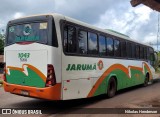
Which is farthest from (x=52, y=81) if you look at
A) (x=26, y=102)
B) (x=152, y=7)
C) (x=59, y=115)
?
(x=152, y=7)

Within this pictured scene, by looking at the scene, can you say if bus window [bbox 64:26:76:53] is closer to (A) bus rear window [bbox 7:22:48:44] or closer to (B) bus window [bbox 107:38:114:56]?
(A) bus rear window [bbox 7:22:48:44]

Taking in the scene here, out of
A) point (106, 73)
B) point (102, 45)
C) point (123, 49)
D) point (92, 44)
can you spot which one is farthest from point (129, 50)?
point (92, 44)

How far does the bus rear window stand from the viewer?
8539 mm

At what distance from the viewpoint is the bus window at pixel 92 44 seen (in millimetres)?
10512

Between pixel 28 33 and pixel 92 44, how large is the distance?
285 centimetres

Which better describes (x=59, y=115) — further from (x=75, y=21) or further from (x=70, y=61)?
(x=75, y=21)

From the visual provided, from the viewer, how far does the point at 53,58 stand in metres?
8.26

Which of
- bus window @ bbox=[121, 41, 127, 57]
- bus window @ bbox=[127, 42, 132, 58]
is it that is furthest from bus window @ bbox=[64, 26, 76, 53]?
bus window @ bbox=[127, 42, 132, 58]

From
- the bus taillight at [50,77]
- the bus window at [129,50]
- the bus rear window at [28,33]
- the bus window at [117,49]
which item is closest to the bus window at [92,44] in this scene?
the bus window at [117,49]

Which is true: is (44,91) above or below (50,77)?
below

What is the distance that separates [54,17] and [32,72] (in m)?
1.87

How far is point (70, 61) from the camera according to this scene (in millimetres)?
9016

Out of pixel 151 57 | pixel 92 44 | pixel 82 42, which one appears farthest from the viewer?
pixel 151 57

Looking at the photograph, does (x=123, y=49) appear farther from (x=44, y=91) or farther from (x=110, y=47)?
(x=44, y=91)
